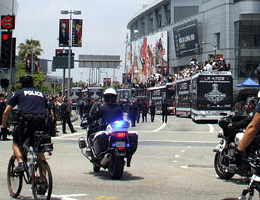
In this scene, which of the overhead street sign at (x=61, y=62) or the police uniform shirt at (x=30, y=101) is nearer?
the police uniform shirt at (x=30, y=101)

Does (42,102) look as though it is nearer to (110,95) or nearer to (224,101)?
(110,95)

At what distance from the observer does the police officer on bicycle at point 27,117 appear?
794 centimetres

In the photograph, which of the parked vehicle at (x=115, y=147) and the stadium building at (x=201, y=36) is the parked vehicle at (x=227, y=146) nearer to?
the parked vehicle at (x=115, y=147)

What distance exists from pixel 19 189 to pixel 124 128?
2786mm

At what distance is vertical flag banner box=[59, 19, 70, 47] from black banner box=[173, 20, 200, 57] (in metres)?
35.2

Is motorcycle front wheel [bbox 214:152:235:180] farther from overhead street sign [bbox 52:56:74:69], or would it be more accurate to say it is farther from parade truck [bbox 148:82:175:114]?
parade truck [bbox 148:82:175:114]

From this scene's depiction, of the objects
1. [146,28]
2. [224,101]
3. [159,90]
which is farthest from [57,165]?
[146,28]

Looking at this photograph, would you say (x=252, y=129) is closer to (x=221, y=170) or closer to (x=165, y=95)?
(x=221, y=170)

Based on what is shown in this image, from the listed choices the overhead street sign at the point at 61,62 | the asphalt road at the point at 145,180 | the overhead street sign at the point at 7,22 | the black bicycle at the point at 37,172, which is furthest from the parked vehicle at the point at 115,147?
the overhead street sign at the point at 61,62

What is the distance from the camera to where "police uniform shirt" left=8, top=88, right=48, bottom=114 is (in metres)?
8.04

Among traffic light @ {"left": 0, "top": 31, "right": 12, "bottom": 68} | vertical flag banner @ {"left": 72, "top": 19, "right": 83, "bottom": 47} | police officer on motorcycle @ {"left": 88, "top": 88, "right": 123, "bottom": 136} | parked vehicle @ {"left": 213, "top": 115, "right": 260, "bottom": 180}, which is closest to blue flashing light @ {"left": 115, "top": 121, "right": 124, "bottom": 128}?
police officer on motorcycle @ {"left": 88, "top": 88, "right": 123, "bottom": 136}

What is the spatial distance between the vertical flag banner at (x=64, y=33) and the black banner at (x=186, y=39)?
116 ft

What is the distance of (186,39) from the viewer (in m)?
82.1

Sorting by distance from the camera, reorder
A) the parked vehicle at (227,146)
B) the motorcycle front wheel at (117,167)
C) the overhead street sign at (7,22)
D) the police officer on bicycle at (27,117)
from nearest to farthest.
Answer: the police officer on bicycle at (27,117) < the parked vehicle at (227,146) < the motorcycle front wheel at (117,167) < the overhead street sign at (7,22)
